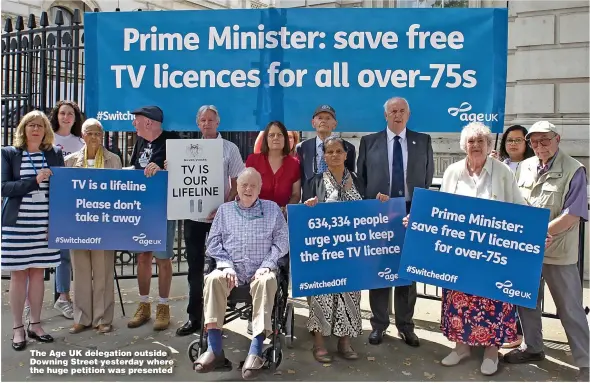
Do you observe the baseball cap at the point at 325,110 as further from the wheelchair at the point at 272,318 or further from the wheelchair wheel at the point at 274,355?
the wheelchair wheel at the point at 274,355

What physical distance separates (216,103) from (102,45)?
51.3 inches

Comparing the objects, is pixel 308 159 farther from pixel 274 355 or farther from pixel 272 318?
pixel 274 355

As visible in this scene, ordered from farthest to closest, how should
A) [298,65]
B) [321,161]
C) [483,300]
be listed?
[298,65], [321,161], [483,300]

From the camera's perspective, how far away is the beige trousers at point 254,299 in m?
4.06

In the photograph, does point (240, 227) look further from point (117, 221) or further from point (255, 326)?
point (117, 221)

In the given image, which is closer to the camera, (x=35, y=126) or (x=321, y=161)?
(x=35, y=126)

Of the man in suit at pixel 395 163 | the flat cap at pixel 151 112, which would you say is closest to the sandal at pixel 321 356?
the man in suit at pixel 395 163

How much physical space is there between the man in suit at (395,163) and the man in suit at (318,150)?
0.16 meters

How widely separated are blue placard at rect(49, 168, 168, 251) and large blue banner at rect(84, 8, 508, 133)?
0.82 metres

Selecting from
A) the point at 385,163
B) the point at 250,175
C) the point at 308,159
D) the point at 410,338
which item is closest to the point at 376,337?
the point at 410,338

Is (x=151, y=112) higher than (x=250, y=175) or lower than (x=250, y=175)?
higher

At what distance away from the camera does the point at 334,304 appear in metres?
4.54

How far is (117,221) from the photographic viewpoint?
4.90 m

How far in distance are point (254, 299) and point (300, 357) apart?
83 centimetres
